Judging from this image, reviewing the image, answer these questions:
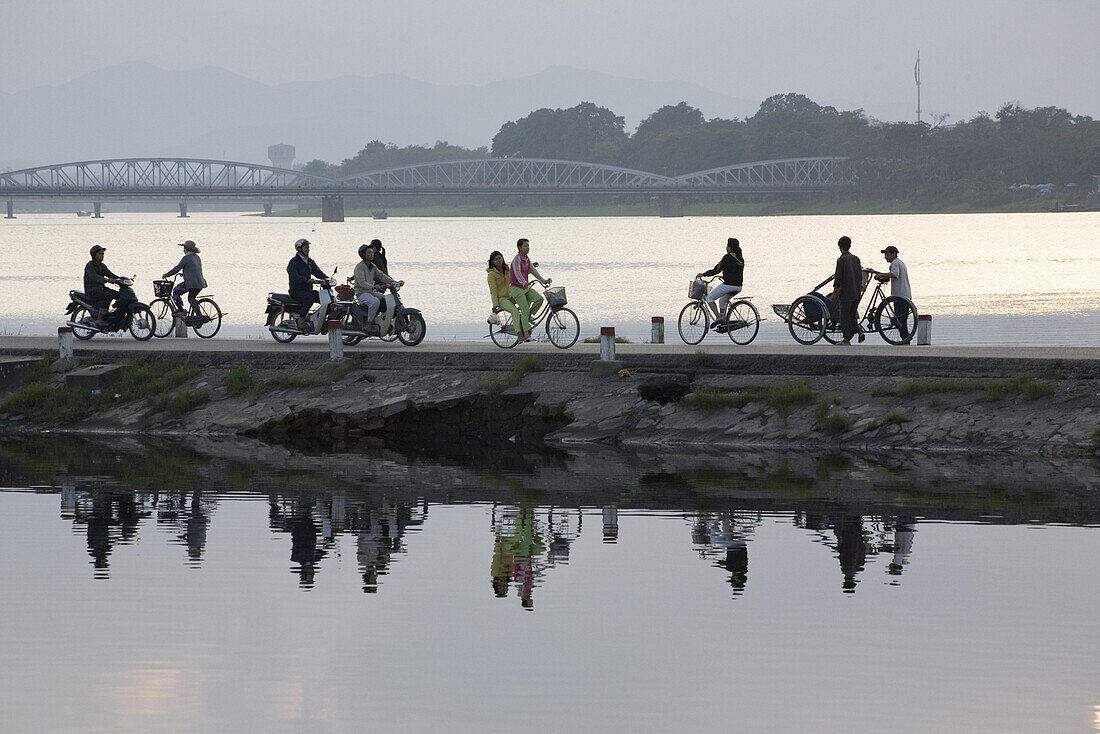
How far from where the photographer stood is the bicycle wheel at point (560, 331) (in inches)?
922

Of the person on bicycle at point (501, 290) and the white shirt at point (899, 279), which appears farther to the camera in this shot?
the person on bicycle at point (501, 290)

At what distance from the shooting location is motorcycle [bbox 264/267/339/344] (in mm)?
24047

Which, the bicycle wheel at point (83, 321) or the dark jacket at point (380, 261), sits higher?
the dark jacket at point (380, 261)

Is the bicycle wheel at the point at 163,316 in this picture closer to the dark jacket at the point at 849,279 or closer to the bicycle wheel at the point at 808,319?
the bicycle wheel at the point at 808,319

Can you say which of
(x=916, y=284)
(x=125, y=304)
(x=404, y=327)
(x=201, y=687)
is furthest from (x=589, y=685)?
(x=916, y=284)

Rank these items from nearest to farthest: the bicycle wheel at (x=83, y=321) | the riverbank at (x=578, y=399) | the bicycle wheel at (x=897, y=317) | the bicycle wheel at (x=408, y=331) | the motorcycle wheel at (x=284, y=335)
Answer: the riverbank at (x=578, y=399), the bicycle wheel at (x=897, y=317), the bicycle wheel at (x=408, y=331), the motorcycle wheel at (x=284, y=335), the bicycle wheel at (x=83, y=321)

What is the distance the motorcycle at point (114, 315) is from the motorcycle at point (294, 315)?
217cm

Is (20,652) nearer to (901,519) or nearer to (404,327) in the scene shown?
(901,519)

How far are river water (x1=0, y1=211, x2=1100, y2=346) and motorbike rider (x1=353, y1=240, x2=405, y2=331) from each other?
51.3 feet

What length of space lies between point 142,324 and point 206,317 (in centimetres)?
142

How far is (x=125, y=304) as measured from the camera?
26.0 m

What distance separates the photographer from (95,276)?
25625 mm

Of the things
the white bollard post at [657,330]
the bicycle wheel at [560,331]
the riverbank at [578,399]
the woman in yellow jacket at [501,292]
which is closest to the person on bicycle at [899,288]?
the riverbank at [578,399]

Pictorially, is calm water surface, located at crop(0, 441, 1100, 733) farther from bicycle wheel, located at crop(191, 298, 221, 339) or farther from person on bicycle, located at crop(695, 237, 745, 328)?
bicycle wheel, located at crop(191, 298, 221, 339)
